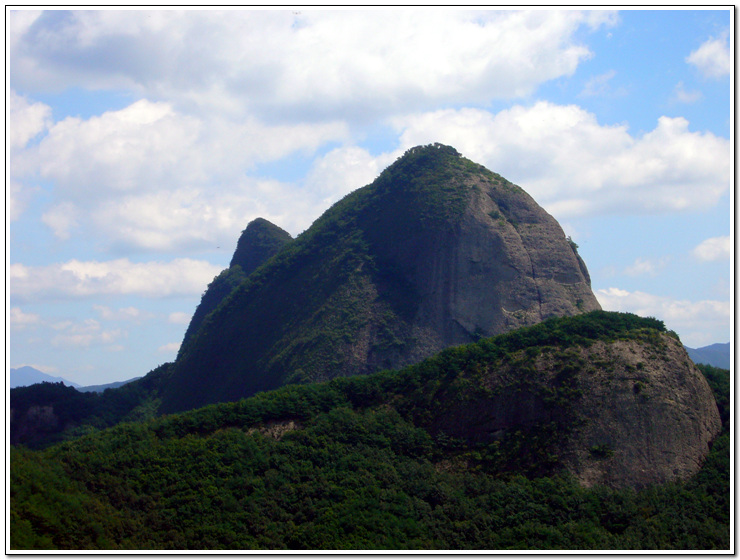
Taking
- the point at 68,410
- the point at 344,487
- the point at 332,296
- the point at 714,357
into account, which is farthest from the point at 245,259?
the point at 714,357

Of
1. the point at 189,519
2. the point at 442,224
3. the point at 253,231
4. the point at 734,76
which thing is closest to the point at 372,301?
the point at 442,224

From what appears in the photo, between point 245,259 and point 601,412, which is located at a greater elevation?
point 245,259

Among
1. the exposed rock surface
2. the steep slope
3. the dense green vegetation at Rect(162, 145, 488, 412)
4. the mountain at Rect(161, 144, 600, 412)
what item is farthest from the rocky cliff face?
the exposed rock surface

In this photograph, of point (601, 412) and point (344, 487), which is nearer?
point (344, 487)

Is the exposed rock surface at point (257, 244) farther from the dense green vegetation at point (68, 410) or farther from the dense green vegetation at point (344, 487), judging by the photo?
the dense green vegetation at point (344, 487)

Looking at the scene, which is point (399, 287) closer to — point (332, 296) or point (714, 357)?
point (332, 296)

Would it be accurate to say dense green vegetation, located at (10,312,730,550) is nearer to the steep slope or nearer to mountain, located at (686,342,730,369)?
the steep slope

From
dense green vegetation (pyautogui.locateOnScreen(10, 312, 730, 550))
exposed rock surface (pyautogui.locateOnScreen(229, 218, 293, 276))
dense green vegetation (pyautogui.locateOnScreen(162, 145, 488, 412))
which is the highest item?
exposed rock surface (pyautogui.locateOnScreen(229, 218, 293, 276))
